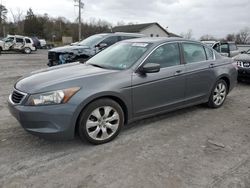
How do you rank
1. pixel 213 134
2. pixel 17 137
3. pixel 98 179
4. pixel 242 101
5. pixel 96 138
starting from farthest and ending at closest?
pixel 242 101 < pixel 213 134 < pixel 17 137 < pixel 96 138 < pixel 98 179

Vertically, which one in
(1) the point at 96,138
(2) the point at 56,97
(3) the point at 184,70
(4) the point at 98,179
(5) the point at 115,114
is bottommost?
(4) the point at 98,179

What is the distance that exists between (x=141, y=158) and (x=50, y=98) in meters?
1.42

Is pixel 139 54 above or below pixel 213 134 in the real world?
above

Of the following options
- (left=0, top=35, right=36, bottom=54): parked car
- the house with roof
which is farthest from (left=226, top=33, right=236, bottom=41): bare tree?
(left=0, top=35, right=36, bottom=54): parked car

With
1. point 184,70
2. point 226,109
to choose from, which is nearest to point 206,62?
point 184,70

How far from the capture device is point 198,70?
4.98 meters

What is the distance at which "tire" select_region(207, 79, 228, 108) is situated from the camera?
5.48 m

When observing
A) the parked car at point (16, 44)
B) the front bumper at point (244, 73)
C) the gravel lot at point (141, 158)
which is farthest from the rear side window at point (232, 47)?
the parked car at point (16, 44)

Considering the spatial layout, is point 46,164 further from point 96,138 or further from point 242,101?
point 242,101

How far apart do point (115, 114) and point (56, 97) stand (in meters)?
0.92

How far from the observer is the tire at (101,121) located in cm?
358

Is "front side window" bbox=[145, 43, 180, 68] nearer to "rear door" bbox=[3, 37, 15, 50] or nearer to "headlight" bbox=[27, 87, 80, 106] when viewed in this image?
"headlight" bbox=[27, 87, 80, 106]

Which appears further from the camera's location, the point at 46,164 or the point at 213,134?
the point at 213,134

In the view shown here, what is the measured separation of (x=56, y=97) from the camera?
3.39 m
